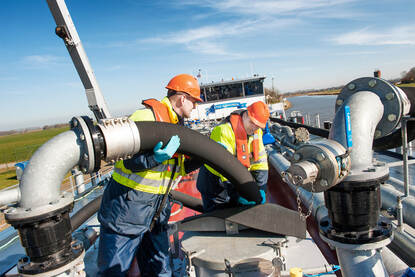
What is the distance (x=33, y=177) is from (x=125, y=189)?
3.35ft

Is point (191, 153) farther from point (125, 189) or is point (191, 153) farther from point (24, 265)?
point (24, 265)

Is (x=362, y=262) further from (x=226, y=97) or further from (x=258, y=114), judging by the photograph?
(x=226, y=97)

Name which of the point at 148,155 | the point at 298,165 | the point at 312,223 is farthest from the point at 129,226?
the point at 312,223

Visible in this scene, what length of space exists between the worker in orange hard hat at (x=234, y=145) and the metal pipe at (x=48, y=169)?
79.9 inches

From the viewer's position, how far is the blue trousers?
7.50 feet

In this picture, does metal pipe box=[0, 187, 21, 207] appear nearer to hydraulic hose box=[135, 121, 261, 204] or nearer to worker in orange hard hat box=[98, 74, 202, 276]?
hydraulic hose box=[135, 121, 261, 204]

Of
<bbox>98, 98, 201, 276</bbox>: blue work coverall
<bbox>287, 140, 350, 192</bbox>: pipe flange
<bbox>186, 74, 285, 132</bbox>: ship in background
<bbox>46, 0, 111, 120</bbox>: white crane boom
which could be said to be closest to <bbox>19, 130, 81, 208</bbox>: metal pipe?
<bbox>98, 98, 201, 276</bbox>: blue work coverall

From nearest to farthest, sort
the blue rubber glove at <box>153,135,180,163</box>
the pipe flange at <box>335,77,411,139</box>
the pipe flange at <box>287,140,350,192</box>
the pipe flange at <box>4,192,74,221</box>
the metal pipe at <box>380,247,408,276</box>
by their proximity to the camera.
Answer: the pipe flange at <box>287,140,350,192</box> < the pipe flange at <box>4,192,74,221</box> < the pipe flange at <box>335,77,411,139</box> < the blue rubber glove at <box>153,135,180,163</box> < the metal pipe at <box>380,247,408,276</box>

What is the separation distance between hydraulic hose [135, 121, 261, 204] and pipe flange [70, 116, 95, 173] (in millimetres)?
254

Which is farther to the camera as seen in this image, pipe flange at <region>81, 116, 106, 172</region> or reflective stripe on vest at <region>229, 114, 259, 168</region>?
reflective stripe on vest at <region>229, 114, 259, 168</region>

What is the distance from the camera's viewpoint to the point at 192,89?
95.2 inches

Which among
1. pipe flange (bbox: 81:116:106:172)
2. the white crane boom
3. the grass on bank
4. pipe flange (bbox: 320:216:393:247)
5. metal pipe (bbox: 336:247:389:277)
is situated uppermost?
the white crane boom

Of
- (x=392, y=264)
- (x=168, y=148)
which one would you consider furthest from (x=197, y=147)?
(x=392, y=264)

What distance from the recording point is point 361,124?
4.45ft
